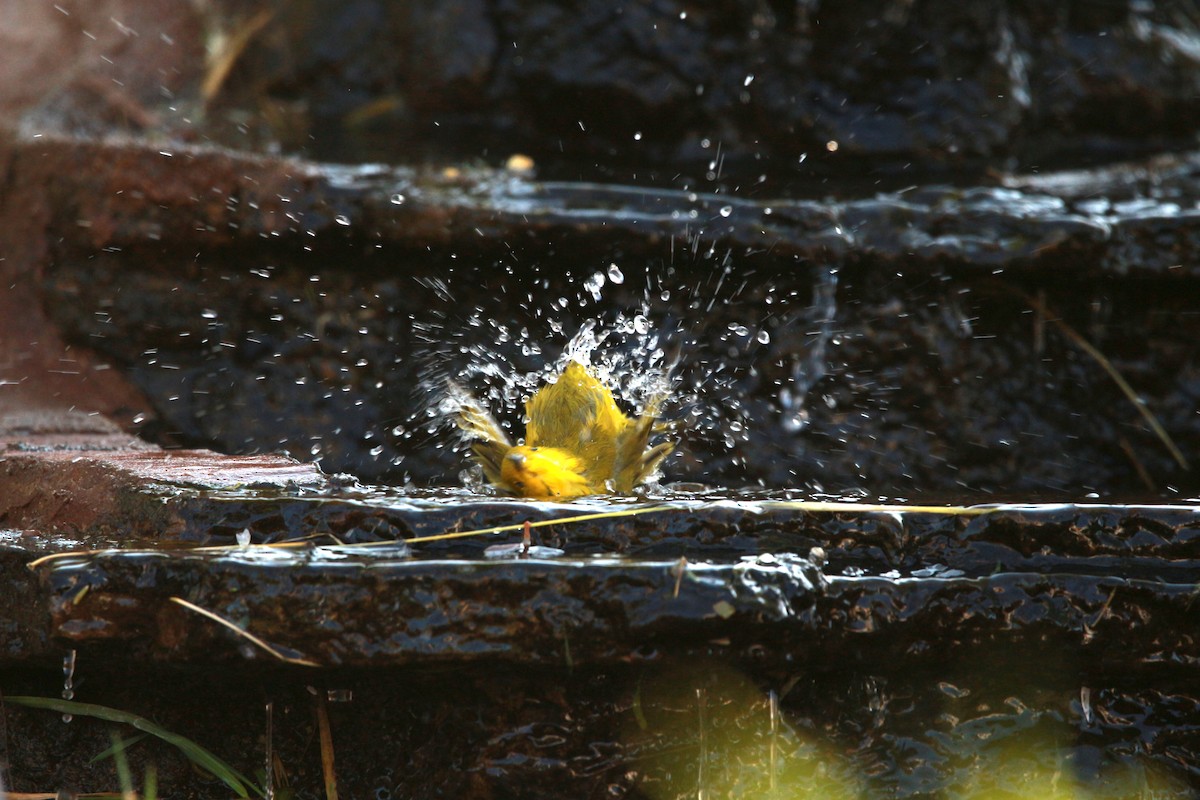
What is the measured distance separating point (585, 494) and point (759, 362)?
1174 mm

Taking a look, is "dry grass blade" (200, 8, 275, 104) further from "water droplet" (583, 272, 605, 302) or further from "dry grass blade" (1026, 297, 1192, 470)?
"dry grass blade" (1026, 297, 1192, 470)

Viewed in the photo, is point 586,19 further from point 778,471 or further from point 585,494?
point 585,494

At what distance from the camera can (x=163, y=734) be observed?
1963 mm

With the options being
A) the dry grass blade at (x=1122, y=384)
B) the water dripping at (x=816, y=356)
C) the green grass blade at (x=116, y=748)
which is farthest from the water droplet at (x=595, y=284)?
the green grass blade at (x=116, y=748)

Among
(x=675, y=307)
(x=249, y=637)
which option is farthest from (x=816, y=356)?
(x=249, y=637)

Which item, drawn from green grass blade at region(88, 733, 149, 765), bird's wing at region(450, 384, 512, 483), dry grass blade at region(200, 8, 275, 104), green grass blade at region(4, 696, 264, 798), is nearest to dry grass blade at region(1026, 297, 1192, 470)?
bird's wing at region(450, 384, 512, 483)

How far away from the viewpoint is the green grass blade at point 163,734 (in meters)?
1.96

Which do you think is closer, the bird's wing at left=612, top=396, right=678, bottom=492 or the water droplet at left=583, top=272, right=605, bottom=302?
the bird's wing at left=612, top=396, right=678, bottom=492

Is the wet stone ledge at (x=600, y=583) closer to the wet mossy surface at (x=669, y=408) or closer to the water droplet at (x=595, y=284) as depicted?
the wet mossy surface at (x=669, y=408)

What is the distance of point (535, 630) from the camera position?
175 centimetres

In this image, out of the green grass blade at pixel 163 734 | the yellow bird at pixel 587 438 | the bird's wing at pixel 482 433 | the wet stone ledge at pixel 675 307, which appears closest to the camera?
the green grass blade at pixel 163 734

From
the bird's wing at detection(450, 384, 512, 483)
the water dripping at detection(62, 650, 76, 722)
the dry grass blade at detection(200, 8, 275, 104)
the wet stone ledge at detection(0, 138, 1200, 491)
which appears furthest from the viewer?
the dry grass blade at detection(200, 8, 275, 104)

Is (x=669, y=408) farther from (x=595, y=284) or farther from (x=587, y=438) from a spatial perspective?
(x=587, y=438)

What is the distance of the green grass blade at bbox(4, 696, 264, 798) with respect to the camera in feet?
6.42
